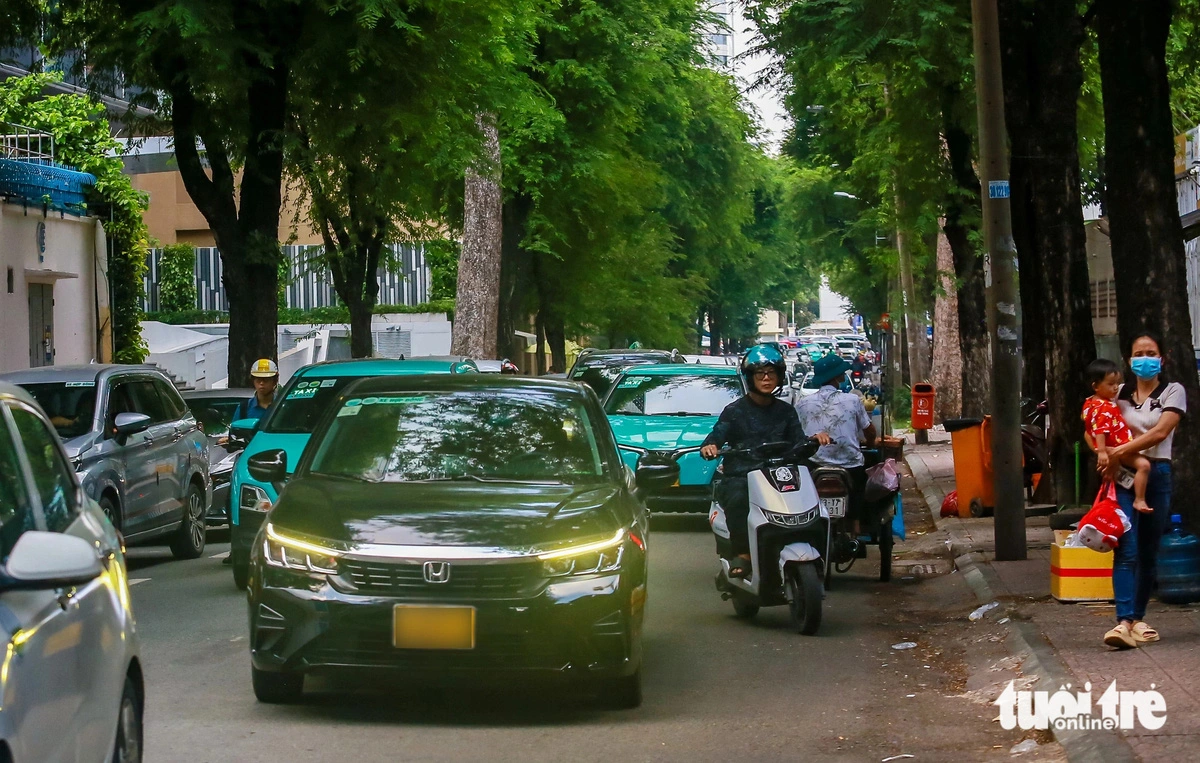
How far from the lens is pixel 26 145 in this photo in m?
32.7

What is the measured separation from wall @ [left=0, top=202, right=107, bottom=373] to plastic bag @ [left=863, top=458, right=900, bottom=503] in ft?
59.1

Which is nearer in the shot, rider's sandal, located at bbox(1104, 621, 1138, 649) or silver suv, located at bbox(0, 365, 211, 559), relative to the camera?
rider's sandal, located at bbox(1104, 621, 1138, 649)

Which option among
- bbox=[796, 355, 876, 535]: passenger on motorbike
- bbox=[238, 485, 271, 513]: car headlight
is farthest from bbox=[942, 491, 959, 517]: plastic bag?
bbox=[238, 485, 271, 513]: car headlight

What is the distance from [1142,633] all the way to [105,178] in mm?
27274

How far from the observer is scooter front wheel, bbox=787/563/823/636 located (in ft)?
33.2

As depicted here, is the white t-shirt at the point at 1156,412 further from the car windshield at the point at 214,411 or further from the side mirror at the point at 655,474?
the car windshield at the point at 214,411

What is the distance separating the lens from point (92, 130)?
33.4 m

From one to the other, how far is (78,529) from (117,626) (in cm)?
35

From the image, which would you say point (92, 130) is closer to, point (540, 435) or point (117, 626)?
point (540, 435)

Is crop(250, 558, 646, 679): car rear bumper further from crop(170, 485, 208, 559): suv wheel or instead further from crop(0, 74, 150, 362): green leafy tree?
crop(0, 74, 150, 362): green leafy tree

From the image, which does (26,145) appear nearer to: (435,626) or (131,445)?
(131,445)

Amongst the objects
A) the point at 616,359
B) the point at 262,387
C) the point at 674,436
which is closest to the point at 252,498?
the point at 262,387

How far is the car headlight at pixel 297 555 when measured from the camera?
7.16 meters

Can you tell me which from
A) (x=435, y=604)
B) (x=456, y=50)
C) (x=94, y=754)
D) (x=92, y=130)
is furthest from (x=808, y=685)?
(x=92, y=130)
